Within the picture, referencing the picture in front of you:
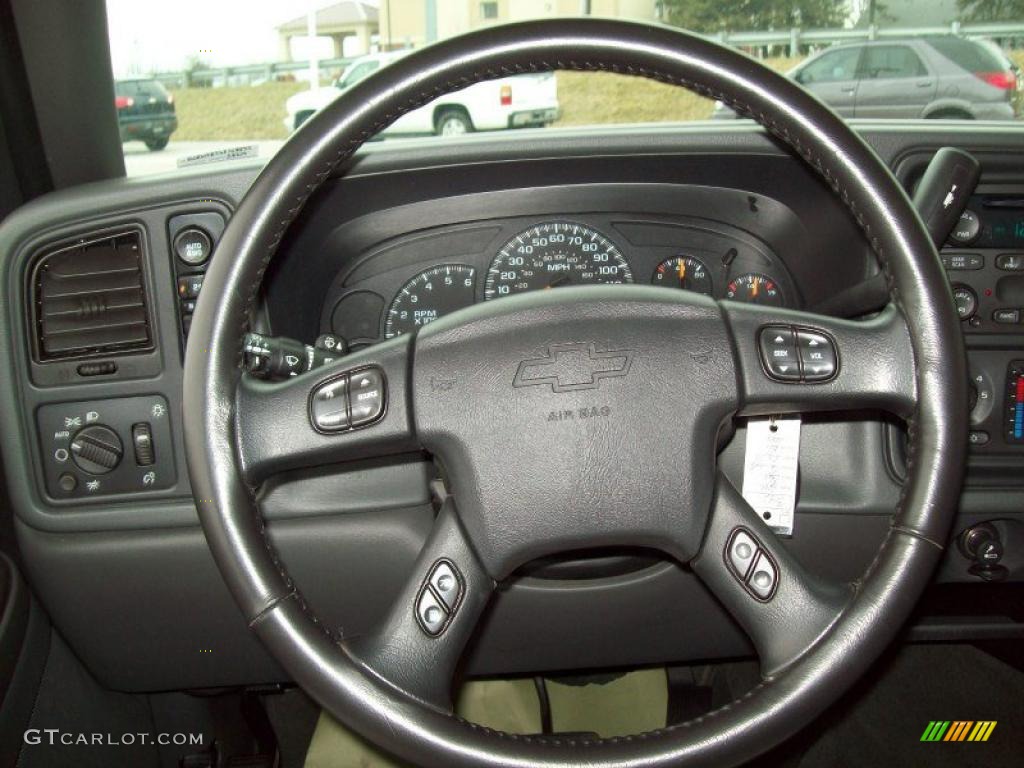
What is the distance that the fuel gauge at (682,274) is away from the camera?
1.92m

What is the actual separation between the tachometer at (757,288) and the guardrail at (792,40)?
437mm

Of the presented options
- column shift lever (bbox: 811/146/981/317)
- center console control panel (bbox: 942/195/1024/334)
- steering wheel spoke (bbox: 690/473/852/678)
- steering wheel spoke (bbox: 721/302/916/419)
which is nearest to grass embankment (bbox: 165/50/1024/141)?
center console control panel (bbox: 942/195/1024/334)

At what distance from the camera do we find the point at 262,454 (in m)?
1.14

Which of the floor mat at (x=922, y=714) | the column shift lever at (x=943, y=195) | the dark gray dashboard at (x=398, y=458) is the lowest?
the floor mat at (x=922, y=714)

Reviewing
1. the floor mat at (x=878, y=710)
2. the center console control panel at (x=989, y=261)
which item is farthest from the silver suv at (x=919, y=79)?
the floor mat at (x=878, y=710)

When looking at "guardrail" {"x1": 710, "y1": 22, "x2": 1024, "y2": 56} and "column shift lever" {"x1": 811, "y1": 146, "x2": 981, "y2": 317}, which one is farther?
"guardrail" {"x1": 710, "y1": 22, "x2": 1024, "y2": 56}

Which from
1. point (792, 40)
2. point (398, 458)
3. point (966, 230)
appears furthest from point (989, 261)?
point (398, 458)

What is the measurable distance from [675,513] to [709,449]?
0.08 metres

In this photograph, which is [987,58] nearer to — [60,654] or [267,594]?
[267,594]

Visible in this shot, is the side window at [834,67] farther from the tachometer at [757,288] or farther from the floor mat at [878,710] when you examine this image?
the floor mat at [878,710]

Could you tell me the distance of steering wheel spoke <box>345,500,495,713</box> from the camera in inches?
43.4

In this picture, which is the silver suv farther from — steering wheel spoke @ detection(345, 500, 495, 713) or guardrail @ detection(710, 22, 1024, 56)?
steering wheel spoke @ detection(345, 500, 495, 713)

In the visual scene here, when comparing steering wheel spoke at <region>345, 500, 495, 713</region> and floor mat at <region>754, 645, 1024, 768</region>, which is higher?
steering wheel spoke at <region>345, 500, 495, 713</region>

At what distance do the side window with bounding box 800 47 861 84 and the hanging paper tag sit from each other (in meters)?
0.55
